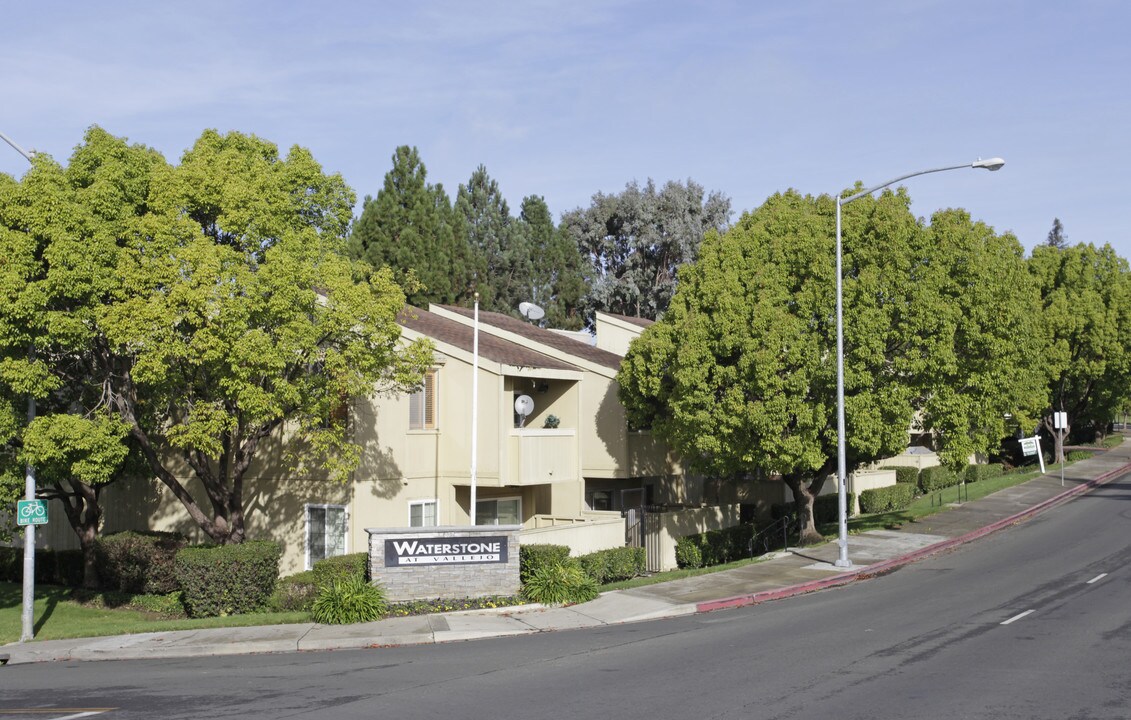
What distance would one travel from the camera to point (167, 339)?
19266 millimetres

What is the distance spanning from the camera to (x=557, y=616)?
62.5 feet

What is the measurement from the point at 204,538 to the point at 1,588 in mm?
5530

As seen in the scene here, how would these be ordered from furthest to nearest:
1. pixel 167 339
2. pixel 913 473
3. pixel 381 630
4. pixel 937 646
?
1. pixel 913 473
2. pixel 167 339
3. pixel 381 630
4. pixel 937 646

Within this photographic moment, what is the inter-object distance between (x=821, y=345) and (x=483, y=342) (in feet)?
33.5

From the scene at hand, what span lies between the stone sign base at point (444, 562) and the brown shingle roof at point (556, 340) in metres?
11.1

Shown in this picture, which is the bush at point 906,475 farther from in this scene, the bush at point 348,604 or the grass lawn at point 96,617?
the bush at point 348,604

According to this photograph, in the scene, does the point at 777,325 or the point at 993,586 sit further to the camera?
the point at 777,325

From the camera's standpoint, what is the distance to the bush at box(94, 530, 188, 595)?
23422mm

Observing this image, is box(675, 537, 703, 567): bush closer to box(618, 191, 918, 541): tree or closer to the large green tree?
box(618, 191, 918, 541): tree

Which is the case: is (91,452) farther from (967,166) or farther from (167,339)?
(967,166)

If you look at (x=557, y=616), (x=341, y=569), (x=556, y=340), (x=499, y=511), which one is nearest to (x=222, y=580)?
(x=341, y=569)

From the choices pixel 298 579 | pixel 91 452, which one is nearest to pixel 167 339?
pixel 91 452

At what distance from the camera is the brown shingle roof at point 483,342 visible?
91.7 feet

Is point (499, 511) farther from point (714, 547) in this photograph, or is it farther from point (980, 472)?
point (980, 472)
